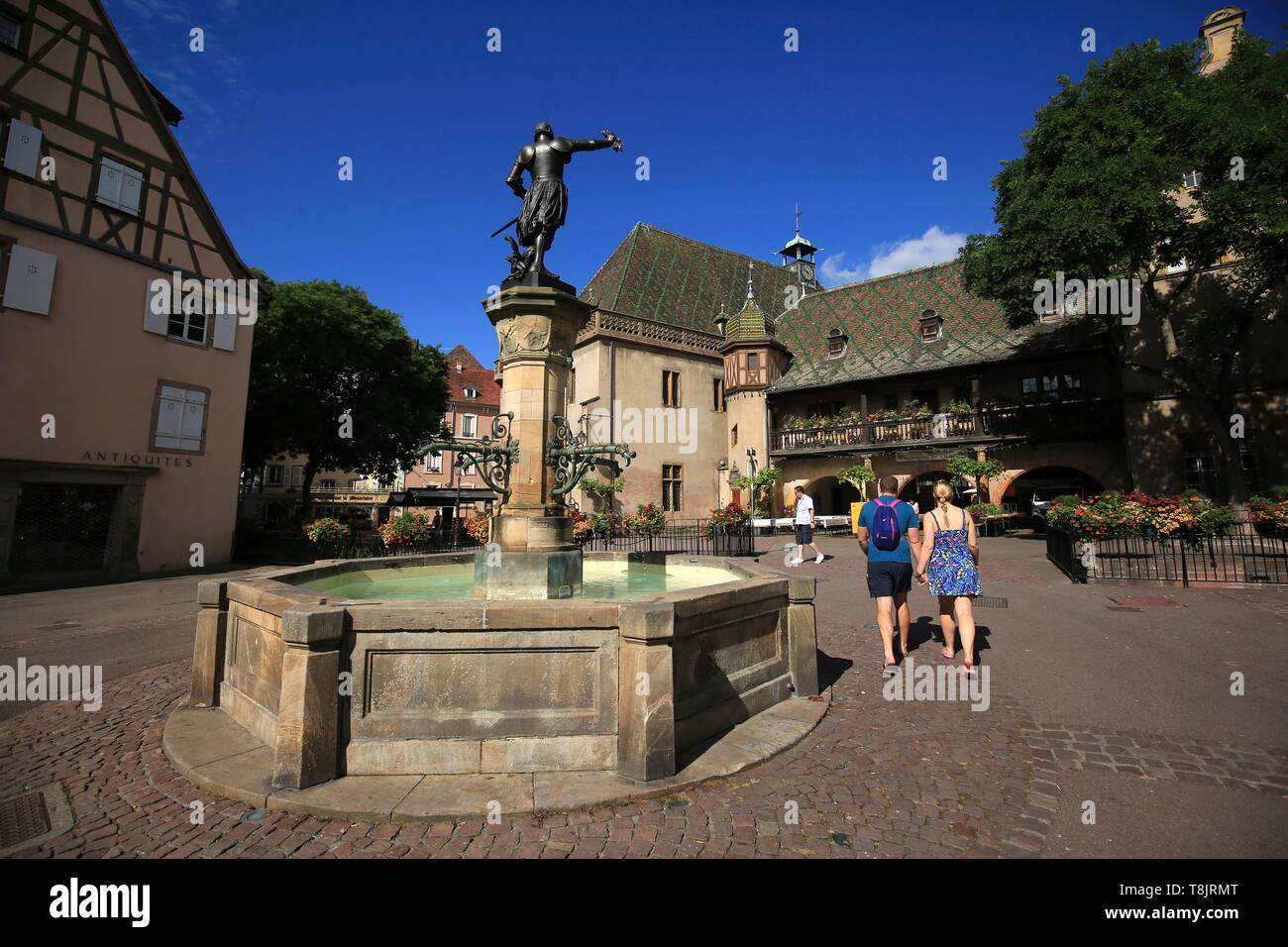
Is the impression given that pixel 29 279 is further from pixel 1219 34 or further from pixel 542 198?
pixel 1219 34

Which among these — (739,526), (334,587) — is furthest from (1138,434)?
(334,587)

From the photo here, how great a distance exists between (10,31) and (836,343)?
31.9m

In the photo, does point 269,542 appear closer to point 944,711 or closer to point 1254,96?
point 944,711

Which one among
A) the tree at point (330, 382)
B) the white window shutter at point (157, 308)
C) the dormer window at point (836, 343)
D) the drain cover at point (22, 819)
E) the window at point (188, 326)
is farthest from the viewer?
the dormer window at point (836, 343)

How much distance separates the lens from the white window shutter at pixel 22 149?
13633mm

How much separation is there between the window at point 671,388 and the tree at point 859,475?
920 cm

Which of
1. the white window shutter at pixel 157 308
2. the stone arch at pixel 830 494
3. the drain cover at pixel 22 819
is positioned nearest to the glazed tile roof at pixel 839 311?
the stone arch at pixel 830 494

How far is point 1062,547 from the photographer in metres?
12.5

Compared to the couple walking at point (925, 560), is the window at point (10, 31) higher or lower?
higher

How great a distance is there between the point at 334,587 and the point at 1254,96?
26605 mm

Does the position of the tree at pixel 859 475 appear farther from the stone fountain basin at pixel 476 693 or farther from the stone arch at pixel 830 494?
the stone fountain basin at pixel 476 693

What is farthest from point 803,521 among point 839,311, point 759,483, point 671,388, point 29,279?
point 839,311

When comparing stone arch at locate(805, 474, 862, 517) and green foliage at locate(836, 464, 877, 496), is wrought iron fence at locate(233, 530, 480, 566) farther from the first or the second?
stone arch at locate(805, 474, 862, 517)

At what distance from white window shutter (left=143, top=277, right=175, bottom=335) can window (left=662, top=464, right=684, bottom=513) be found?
20.2m
